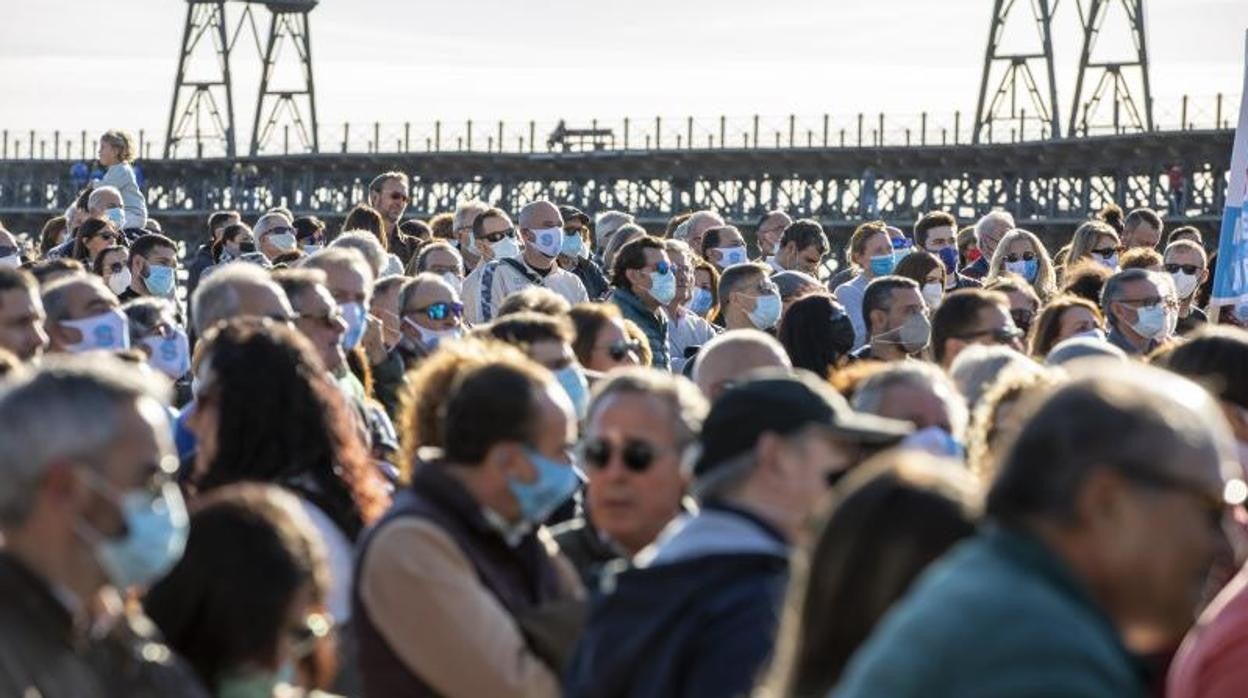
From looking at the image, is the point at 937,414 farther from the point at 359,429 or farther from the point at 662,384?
the point at 359,429

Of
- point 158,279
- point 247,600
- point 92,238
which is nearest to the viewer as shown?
point 247,600

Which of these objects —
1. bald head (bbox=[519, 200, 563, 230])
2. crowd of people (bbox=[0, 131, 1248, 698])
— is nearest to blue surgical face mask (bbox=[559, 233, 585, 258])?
bald head (bbox=[519, 200, 563, 230])

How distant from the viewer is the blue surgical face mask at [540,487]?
697 cm

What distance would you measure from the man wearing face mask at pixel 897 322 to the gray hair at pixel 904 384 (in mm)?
4714

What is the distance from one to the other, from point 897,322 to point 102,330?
13.2 feet

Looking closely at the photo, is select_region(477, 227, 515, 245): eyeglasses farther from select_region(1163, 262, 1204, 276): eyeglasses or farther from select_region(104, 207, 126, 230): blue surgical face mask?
select_region(1163, 262, 1204, 276): eyeglasses

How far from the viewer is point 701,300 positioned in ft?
56.0

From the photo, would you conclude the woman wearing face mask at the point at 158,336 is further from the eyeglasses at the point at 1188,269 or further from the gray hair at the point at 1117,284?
the eyeglasses at the point at 1188,269

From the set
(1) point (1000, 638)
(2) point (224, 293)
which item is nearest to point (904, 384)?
(2) point (224, 293)

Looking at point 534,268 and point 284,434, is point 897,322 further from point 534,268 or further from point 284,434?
point 284,434

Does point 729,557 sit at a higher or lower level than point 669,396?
lower

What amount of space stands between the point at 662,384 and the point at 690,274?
8.35 m

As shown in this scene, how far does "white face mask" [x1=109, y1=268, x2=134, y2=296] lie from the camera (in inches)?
605

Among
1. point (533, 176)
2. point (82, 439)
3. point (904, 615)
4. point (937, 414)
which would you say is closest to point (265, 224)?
point (937, 414)
